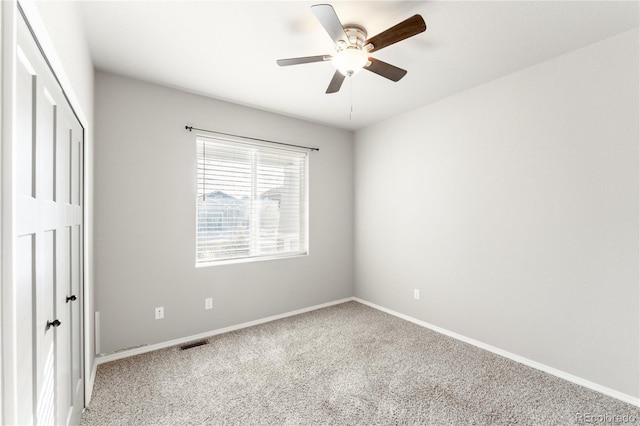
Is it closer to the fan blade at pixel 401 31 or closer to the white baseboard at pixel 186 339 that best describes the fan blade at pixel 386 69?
the fan blade at pixel 401 31

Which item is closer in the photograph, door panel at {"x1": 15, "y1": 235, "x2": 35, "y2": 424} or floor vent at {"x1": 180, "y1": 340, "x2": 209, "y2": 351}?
door panel at {"x1": 15, "y1": 235, "x2": 35, "y2": 424}

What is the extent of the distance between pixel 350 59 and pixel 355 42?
0.72ft

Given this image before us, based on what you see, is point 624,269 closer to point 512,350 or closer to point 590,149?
point 590,149

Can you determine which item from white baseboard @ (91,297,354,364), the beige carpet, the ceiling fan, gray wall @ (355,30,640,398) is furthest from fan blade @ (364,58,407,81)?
white baseboard @ (91,297,354,364)

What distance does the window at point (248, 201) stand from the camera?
125 inches

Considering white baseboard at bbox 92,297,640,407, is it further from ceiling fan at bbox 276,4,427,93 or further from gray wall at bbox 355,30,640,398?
ceiling fan at bbox 276,4,427,93

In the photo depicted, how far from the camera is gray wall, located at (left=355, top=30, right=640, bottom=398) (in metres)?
2.09

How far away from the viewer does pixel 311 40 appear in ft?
7.12

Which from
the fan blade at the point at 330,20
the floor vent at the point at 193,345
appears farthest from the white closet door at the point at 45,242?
the fan blade at the point at 330,20

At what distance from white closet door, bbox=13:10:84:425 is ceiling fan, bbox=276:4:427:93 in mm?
1264

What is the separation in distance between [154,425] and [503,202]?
3210 mm

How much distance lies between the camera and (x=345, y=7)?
72.1 inches

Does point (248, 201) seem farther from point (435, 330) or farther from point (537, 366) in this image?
point (537, 366)

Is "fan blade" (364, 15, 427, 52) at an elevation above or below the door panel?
above
